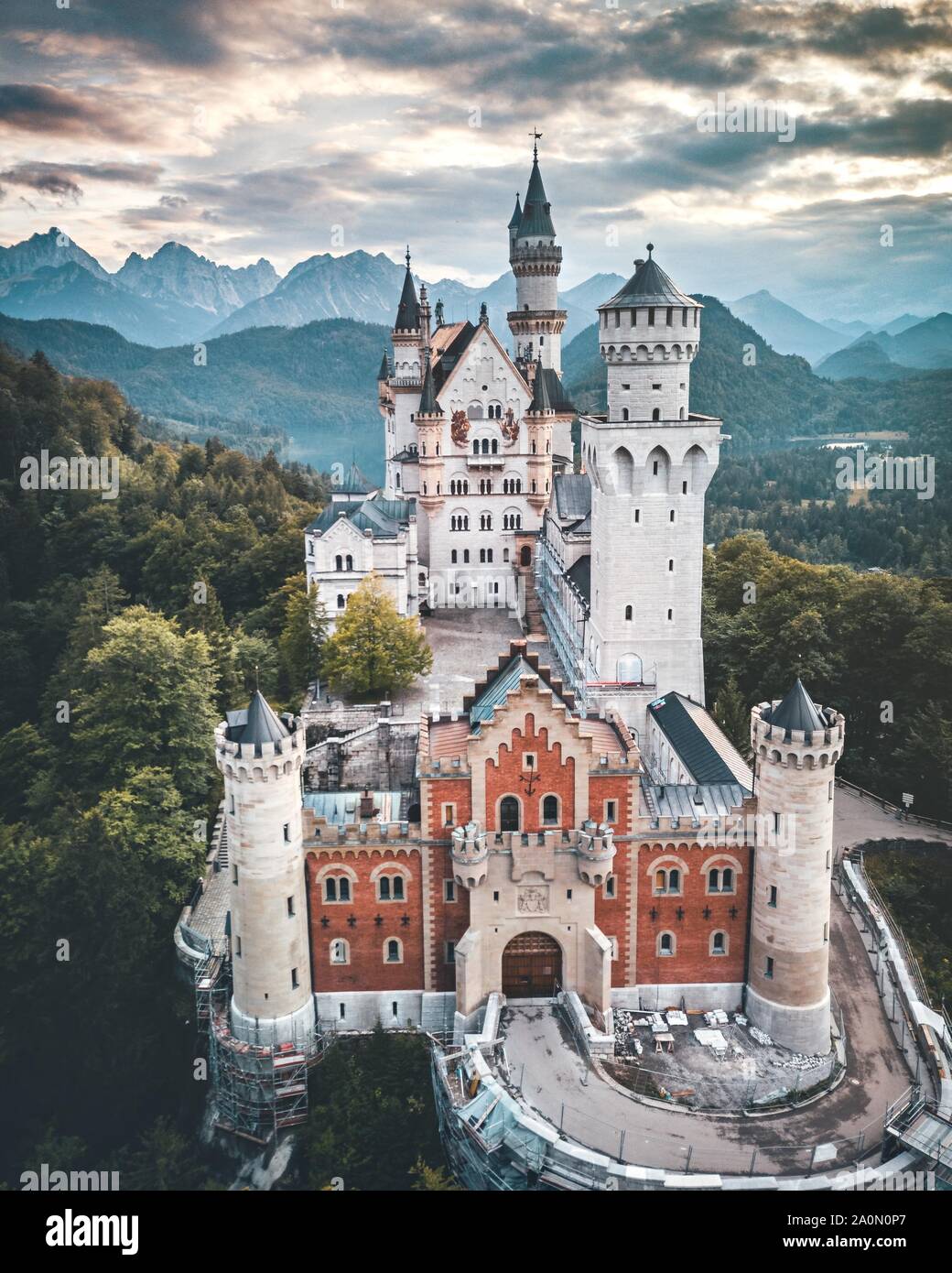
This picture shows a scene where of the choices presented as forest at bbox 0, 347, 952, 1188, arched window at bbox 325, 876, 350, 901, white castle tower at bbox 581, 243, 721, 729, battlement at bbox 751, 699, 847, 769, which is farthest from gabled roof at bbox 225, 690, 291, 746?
white castle tower at bbox 581, 243, 721, 729

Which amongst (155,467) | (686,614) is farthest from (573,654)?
(155,467)

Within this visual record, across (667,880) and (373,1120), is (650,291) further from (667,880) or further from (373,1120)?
(373,1120)

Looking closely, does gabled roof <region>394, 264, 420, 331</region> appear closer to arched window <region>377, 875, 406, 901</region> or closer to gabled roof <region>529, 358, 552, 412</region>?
gabled roof <region>529, 358, 552, 412</region>

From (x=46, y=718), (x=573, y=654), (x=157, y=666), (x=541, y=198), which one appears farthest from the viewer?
(x=541, y=198)

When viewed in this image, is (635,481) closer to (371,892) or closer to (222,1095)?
(371,892)

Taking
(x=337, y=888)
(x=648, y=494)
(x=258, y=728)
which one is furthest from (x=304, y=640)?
(x=258, y=728)

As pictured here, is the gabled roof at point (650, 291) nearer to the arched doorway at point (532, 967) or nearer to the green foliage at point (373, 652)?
the green foliage at point (373, 652)

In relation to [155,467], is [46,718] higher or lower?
lower
